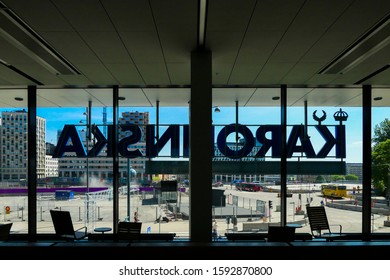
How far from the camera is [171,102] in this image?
22.8 ft

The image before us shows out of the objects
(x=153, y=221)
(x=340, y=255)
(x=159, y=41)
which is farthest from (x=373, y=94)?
(x=340, y=255)

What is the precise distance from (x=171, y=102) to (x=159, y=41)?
3.11 metres

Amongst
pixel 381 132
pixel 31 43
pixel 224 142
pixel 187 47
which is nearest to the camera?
pixel 31 43

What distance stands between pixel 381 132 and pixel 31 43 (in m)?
6.65

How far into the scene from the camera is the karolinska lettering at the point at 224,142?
6332mm

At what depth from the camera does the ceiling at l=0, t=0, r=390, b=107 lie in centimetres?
306

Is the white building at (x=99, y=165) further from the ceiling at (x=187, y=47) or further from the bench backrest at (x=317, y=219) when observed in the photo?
the bench backrest at (x=317, y=219)

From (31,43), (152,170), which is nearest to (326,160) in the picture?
(152,170)

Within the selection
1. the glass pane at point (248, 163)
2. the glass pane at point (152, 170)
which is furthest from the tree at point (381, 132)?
the glass pane at point (152, 170)

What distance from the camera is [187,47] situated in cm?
408

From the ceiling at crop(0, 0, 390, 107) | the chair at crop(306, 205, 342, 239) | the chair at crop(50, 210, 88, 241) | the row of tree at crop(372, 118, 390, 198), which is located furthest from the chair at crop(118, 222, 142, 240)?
the row of tree at crop(372, 118, 390, 198)

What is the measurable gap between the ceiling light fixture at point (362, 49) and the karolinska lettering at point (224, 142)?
164 cm

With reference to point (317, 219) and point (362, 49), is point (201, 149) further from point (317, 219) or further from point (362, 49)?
point (317, 219)
